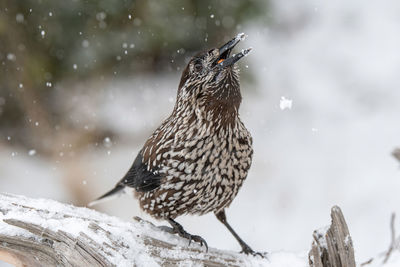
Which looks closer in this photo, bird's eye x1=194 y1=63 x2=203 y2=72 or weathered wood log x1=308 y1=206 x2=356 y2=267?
weathered wood log x1=308 y1=206 x2=356 y2=267

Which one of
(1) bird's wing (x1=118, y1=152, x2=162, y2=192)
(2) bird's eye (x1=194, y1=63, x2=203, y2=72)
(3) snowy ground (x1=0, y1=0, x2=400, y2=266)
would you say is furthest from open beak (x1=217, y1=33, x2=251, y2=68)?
(3) snowy ground (x1=0, y1=0, x2=400, y2=266)

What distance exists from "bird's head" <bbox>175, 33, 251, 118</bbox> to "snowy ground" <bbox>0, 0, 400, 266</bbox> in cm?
359

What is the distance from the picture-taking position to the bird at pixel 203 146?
3408 mm

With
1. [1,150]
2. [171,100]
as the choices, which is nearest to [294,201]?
[171,100]

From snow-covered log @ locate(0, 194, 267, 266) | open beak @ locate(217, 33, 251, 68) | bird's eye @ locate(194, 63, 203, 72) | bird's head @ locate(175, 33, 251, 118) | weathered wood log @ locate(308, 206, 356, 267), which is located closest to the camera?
weathered wood log @ locate(308, 206, 356, 267)

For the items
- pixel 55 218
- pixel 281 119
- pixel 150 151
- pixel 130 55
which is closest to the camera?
pixel 55 218

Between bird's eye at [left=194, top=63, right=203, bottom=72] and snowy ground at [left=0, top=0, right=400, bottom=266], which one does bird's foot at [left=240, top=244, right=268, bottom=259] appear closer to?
bird's eye at [left=194, top=63, right=203, bottom=72]

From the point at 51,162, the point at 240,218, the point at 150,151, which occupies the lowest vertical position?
the point at 150,151

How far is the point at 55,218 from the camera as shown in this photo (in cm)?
319

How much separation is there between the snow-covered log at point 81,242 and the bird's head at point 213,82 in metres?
0.84

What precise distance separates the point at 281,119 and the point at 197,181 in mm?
5122

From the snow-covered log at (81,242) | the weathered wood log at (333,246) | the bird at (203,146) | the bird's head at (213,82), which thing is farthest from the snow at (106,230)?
the bird's head at (213,82)

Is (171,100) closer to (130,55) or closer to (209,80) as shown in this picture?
(130,55)

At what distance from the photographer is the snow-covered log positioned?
3016 millimetres
